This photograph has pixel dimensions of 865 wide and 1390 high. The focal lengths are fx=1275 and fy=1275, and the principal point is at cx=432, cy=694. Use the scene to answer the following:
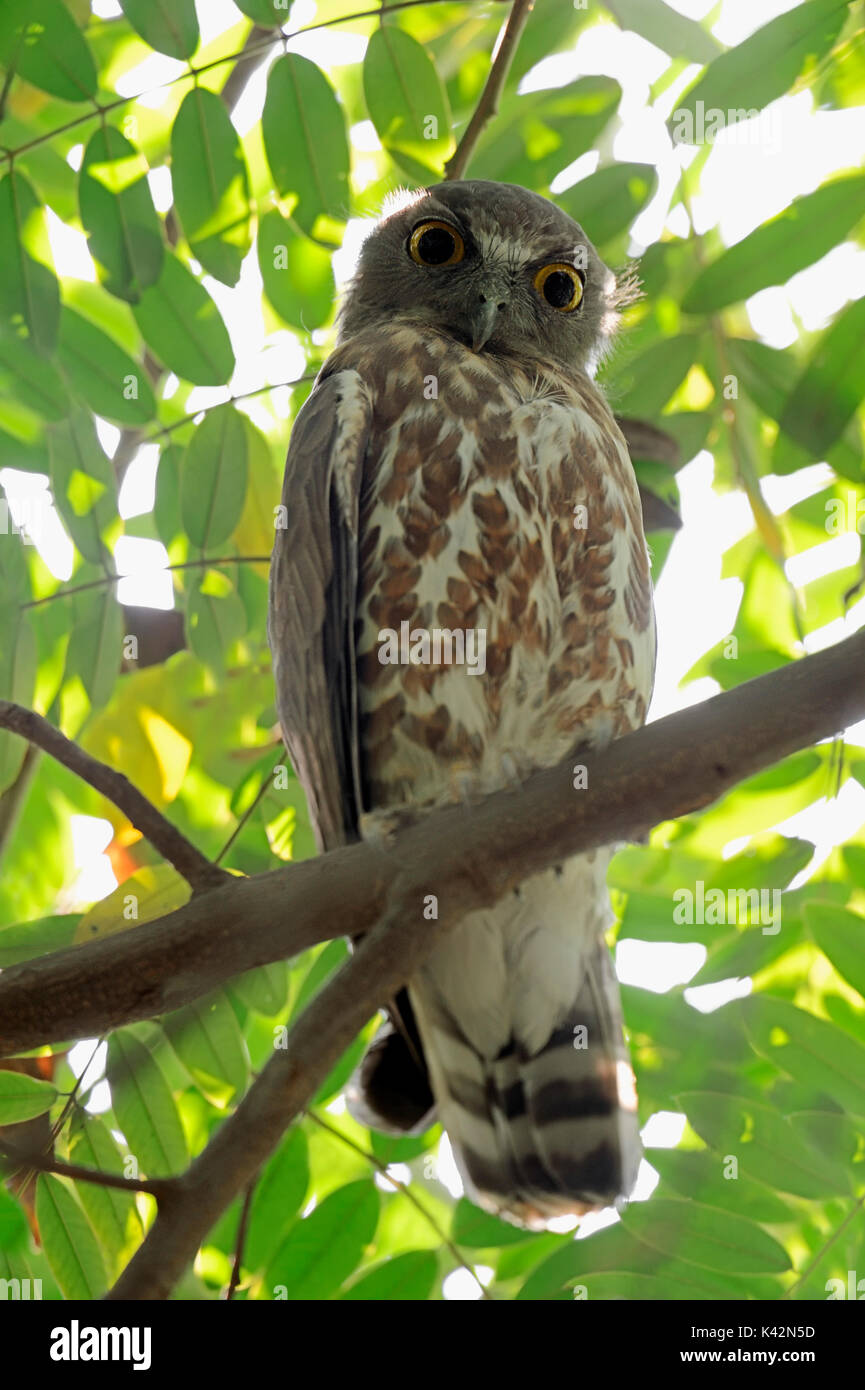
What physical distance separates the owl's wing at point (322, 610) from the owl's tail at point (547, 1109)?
594mm

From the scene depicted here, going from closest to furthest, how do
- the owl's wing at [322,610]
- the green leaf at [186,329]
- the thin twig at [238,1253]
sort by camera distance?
the thin twig at [238,1253]
the owl's wing at [322,610]
the green leaf at [186,329]

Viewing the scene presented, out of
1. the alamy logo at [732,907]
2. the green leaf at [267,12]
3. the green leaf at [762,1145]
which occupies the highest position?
the green leaf at [267,12]

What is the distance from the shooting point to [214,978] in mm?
2070

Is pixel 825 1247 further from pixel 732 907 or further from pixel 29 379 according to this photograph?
pixel 29 379

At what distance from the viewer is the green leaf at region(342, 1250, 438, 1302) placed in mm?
2695

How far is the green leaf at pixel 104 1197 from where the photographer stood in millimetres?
2590

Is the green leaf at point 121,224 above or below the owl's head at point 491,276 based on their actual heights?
below

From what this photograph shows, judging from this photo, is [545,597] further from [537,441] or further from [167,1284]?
[167,1284]

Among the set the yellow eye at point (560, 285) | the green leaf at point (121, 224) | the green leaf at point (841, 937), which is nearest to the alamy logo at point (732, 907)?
the green leaf at point (841, 937)

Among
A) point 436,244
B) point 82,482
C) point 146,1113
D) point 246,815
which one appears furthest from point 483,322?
point 146,1113

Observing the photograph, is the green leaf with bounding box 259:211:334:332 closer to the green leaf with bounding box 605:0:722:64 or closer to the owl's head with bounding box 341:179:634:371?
the owl's head with bounding box 341:179:634:371

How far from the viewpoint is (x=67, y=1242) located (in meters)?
2.49

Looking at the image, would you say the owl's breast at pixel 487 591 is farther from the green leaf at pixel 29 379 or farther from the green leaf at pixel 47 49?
the green leaf at pixel 47 49
